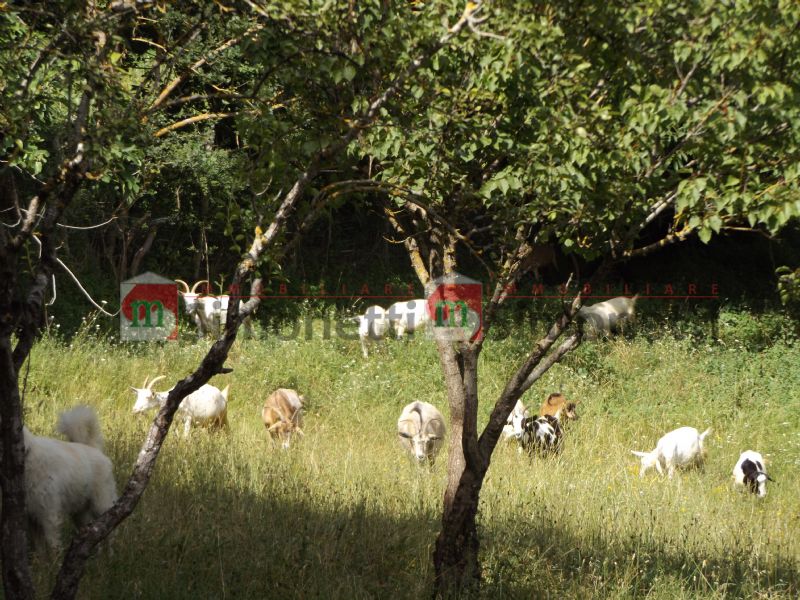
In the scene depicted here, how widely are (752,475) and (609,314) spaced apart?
6990 millimetres

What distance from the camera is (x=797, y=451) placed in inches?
491

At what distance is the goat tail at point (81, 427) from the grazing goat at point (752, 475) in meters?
7.05

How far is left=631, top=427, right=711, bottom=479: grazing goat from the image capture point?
11266 mm

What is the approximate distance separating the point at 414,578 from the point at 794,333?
12.6 metres

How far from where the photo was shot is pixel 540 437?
11656 millimetres

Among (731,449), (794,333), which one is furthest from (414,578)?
(794,333)

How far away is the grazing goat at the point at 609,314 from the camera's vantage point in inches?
666

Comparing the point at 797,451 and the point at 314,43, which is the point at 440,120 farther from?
the point at 797,451

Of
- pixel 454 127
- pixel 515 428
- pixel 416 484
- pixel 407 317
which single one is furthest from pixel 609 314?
pixel 454 127

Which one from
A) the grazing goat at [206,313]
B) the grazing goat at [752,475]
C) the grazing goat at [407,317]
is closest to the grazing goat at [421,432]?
the grazing goat at [752,475]

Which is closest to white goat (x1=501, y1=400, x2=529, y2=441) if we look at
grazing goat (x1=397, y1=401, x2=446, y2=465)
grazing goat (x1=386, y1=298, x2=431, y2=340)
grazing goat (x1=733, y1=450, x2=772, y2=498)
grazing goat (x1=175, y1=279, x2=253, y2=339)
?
grazing goat (x1=397, y1=401, x2=446, y2=465)

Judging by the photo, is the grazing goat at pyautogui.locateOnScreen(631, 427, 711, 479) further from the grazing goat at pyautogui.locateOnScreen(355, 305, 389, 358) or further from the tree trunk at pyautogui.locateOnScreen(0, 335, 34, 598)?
the tree trunk at pyautogui.locateOnScreen(0, 335, 34, 598)

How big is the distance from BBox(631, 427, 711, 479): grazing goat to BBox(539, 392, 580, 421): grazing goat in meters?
1.66

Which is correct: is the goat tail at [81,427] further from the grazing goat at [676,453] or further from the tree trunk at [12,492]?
the grazing goat at [676,453]
